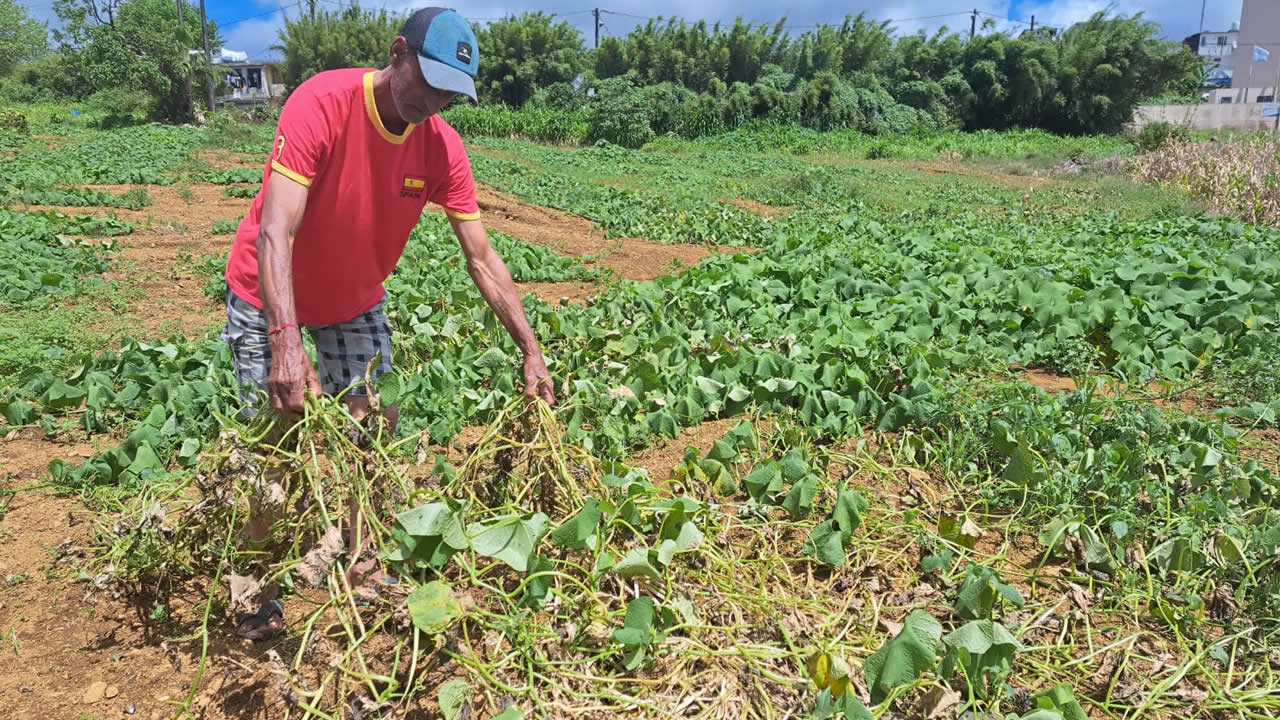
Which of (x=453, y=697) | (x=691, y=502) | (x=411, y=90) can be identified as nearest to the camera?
(x=453, y=697)

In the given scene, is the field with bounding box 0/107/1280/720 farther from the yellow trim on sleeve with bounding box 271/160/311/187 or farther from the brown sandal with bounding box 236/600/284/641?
the yellow trim on sleeve with bounding box 271/160/311/187

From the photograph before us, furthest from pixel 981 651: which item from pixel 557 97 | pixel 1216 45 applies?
pixel 1216 45

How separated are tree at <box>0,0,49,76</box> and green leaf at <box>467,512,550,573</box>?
62.0 m

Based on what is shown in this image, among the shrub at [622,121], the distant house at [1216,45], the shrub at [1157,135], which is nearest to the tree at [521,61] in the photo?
the shrub at [622,121]

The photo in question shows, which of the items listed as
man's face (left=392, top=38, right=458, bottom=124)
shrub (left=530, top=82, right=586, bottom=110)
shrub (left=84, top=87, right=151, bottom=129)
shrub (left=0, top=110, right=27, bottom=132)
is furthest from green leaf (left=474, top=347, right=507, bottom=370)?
shrub (left=530, top=82, right=586, bottom=110)

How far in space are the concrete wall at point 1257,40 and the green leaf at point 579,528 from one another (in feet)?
181

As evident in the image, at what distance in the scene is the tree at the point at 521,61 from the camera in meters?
37.1

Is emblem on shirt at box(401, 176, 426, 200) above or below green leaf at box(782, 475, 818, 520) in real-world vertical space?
above

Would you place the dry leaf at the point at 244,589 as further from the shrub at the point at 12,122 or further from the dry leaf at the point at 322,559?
the shrub at the point at 12,122

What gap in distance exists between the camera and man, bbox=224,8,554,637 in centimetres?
220

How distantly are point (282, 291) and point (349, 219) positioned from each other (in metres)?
0.43

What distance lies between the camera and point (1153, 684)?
228 centimetres

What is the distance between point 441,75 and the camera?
2.25 metres

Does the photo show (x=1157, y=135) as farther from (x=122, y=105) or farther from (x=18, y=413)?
(x=122, y=105)
